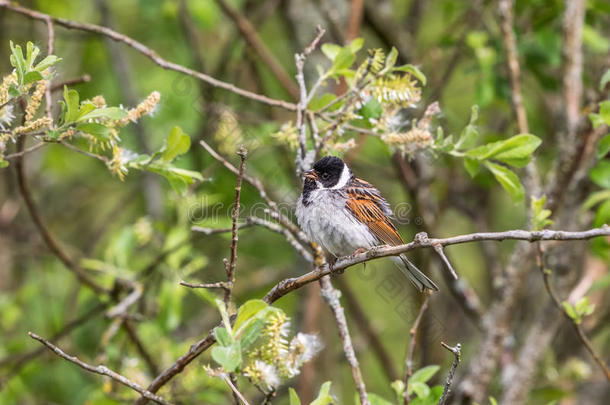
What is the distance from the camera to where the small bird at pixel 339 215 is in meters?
3.42

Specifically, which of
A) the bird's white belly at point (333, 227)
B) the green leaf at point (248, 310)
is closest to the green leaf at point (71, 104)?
the green leaf at point (248, 310)

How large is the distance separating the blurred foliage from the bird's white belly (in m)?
0.36

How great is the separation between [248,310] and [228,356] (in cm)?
14

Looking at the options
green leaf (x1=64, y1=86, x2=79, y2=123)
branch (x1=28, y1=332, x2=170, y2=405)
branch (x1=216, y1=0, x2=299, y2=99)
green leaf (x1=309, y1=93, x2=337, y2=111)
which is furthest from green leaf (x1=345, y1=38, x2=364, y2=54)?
branch (x1=216, y1=0, x2=299, y2=99)

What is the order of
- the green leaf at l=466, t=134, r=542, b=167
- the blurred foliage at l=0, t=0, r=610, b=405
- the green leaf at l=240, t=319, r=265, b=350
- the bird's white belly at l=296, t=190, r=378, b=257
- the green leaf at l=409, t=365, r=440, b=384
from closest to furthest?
1. the green leaf at l=240, t=319, r=265, b=350
2. the green leaf at l=409, t=365, r=440, b=384
3. the green leaf at l=466, t=134, r=542, b=167
4. the blurred foliage at l=0, t=0, r=610, b=405
5. the bird's white belly at l=296, t=190, r=378, b=257

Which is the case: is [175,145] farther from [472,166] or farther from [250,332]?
[472,166]

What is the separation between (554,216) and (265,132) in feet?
5.89

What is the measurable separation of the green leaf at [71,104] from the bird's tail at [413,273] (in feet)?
4.98

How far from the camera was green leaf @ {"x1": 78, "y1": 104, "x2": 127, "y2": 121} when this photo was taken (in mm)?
2293

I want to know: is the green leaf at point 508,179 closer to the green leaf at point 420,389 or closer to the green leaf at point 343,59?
the green leaf at point 343,59

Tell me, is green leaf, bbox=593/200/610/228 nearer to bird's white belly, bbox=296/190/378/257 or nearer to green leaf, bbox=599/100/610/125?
green leaf, bbox=599/100/610/125

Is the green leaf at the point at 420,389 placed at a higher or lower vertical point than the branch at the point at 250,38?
lower

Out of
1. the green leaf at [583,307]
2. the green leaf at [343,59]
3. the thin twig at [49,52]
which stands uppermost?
the thin twig at [49,52]

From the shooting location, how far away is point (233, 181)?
18.8 feet
